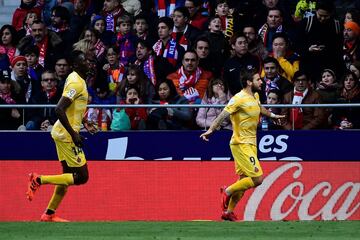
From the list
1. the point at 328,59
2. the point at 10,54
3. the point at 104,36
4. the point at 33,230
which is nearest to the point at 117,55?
the point at 104,36

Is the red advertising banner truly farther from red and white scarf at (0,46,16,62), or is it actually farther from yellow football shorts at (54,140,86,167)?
red and white scarf at (0,46,16,62)

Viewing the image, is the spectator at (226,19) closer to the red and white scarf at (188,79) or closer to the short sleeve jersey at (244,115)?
the red and white scarf at (188,79)

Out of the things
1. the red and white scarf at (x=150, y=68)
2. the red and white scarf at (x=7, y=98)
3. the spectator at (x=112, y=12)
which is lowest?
the red and white scarf at (x=7, y=98)

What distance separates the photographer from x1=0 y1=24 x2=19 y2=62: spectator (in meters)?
21.5

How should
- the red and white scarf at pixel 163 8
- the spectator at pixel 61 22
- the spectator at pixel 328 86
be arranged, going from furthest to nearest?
1. the spectator at pixel 61 22
2. the red and white scarf at pixel 163 8
3. the spectator at pixel 328 86

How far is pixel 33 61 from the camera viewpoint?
68.0 ft

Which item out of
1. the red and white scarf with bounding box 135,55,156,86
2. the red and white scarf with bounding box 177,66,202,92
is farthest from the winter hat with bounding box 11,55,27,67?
the red and white scarf with bounding box 177,66,202,92

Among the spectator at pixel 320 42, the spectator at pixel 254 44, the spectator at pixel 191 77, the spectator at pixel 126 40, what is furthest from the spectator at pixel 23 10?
the spectator at pixel 320 42

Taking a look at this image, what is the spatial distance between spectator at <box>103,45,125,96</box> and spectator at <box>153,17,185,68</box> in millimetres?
662

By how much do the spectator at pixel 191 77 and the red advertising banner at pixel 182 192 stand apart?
1.25 metres

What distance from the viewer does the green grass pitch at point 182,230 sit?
14.0 meters

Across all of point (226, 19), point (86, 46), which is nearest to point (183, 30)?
point (226, 19)

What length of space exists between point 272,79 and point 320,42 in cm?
122

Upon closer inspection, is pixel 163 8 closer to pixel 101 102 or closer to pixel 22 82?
pixel 101 102
